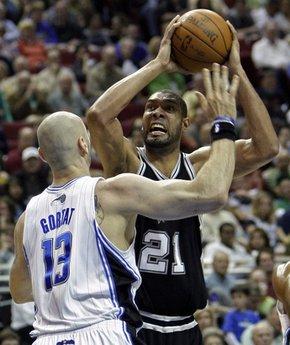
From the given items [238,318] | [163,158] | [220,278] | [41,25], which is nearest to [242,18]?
[41,25]

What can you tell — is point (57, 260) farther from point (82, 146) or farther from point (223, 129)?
point (223, 129)

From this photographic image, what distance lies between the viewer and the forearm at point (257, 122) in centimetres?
727

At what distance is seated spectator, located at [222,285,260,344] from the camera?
12719 mm

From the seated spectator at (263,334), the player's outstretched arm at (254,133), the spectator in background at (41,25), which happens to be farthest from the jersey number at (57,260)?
the spectator in background at (41,25)

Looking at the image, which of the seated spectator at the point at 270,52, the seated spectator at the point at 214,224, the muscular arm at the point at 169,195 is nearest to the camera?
the muscular arm at the point at 169,195

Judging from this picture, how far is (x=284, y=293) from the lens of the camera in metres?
6.23

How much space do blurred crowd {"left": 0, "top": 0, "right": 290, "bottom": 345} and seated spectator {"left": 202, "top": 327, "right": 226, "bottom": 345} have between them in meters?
0.01

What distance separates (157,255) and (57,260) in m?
1.31

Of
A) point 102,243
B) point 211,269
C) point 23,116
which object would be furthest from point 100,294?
point 23,116

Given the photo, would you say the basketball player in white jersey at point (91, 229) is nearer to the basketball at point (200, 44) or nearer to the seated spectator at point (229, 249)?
the basketball at point (200, 44)

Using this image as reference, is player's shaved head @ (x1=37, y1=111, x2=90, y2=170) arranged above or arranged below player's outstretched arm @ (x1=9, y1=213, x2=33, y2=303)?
above

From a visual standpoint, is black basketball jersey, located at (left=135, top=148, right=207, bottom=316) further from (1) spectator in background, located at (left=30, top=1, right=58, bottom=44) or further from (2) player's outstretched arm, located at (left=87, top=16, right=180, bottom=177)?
(1) spectator in background, located at (left=30, top=1, right=58, bottom=44)

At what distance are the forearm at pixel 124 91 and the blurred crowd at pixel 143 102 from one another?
5.14m

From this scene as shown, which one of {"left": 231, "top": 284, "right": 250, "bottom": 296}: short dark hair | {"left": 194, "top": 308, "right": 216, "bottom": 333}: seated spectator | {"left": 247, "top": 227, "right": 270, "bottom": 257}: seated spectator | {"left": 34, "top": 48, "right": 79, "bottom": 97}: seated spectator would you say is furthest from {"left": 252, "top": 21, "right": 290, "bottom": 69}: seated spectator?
{"left": 194, "top": 308, "right": 216, "bottom": 333}: seated spectator
